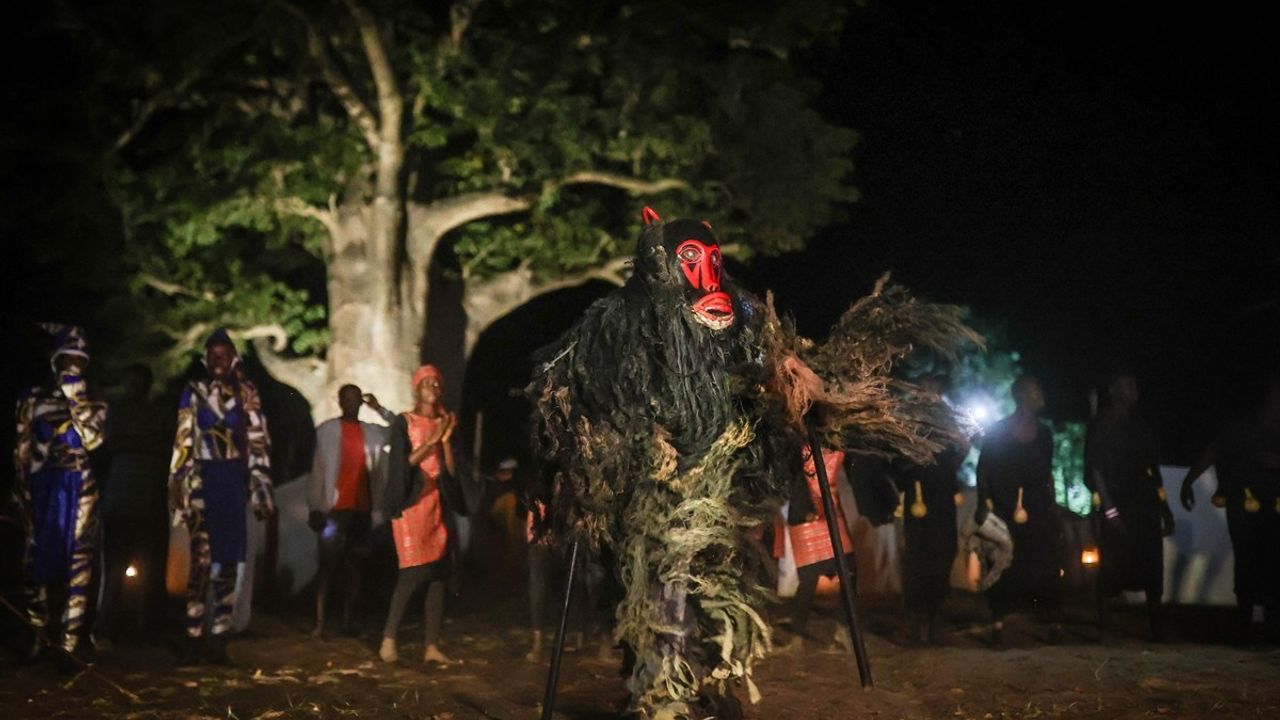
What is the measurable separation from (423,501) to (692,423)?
11.0 ft

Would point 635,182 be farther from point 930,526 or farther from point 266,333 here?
point 930,526

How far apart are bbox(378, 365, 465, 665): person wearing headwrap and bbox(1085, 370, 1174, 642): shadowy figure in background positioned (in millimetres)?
4780

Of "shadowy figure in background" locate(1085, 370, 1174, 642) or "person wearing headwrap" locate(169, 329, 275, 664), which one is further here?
"shadowy figure in background" locate(1085, 370, 1174, 642)

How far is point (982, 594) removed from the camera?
1396 cm

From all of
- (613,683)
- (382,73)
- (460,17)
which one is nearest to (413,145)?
(382,73)

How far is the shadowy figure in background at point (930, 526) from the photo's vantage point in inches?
376

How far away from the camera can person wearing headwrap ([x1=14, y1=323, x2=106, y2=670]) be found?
8453mm

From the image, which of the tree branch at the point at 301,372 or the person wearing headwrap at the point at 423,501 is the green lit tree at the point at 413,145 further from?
the person wearing headwrap at the point at 423,501

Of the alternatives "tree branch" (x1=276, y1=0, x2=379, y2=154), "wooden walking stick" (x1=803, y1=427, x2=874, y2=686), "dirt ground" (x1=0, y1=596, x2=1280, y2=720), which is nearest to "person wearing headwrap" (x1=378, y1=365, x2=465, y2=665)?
"dirt ground" (x1=0, y1=596, x2=1280, y2=720)

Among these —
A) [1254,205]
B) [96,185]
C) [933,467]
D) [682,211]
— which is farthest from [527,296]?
[1254,205]

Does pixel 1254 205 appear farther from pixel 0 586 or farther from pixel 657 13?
pixel 0 586

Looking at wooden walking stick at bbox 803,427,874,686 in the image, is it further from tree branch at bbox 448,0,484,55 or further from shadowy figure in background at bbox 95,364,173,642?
tree branch at bbox 448,0,484,55

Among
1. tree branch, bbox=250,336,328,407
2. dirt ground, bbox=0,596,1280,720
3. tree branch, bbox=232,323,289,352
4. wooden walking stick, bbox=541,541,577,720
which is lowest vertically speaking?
dirt ground, bbox=0,596,1280,720

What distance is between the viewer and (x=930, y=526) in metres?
9.57
